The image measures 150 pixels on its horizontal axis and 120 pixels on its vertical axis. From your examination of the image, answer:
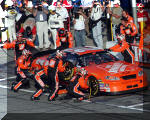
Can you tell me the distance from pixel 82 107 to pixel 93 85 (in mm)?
1302

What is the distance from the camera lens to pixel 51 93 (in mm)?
12914

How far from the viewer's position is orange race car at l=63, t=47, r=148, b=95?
41.8 ft

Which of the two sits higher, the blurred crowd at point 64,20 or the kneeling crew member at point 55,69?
the blurred crowd at point 64,20

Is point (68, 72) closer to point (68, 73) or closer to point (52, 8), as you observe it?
point (68, 73)

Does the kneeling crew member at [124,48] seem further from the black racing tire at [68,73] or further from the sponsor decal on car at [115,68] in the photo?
the black racing tire at [68,73]

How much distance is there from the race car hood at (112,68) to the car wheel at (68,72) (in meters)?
0.58

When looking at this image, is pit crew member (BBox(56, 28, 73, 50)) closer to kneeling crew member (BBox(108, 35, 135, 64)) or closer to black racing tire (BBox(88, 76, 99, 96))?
kneeling crew member (BBox(108, 35, 135, 64))

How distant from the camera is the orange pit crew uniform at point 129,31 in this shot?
16281 mm

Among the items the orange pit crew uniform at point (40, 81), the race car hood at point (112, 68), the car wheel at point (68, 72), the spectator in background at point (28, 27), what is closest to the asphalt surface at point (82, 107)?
the orange pit crew uniform at point (40, 81)

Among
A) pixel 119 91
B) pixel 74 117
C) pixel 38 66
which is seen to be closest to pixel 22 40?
pixel 38 66

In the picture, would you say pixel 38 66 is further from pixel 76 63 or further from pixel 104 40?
pixel 104 40

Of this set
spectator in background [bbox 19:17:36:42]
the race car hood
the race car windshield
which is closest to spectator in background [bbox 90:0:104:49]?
spectator in background [bbox 19:17:36:42]

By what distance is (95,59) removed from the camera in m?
14.0

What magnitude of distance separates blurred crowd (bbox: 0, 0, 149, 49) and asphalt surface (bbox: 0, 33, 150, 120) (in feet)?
13.4
